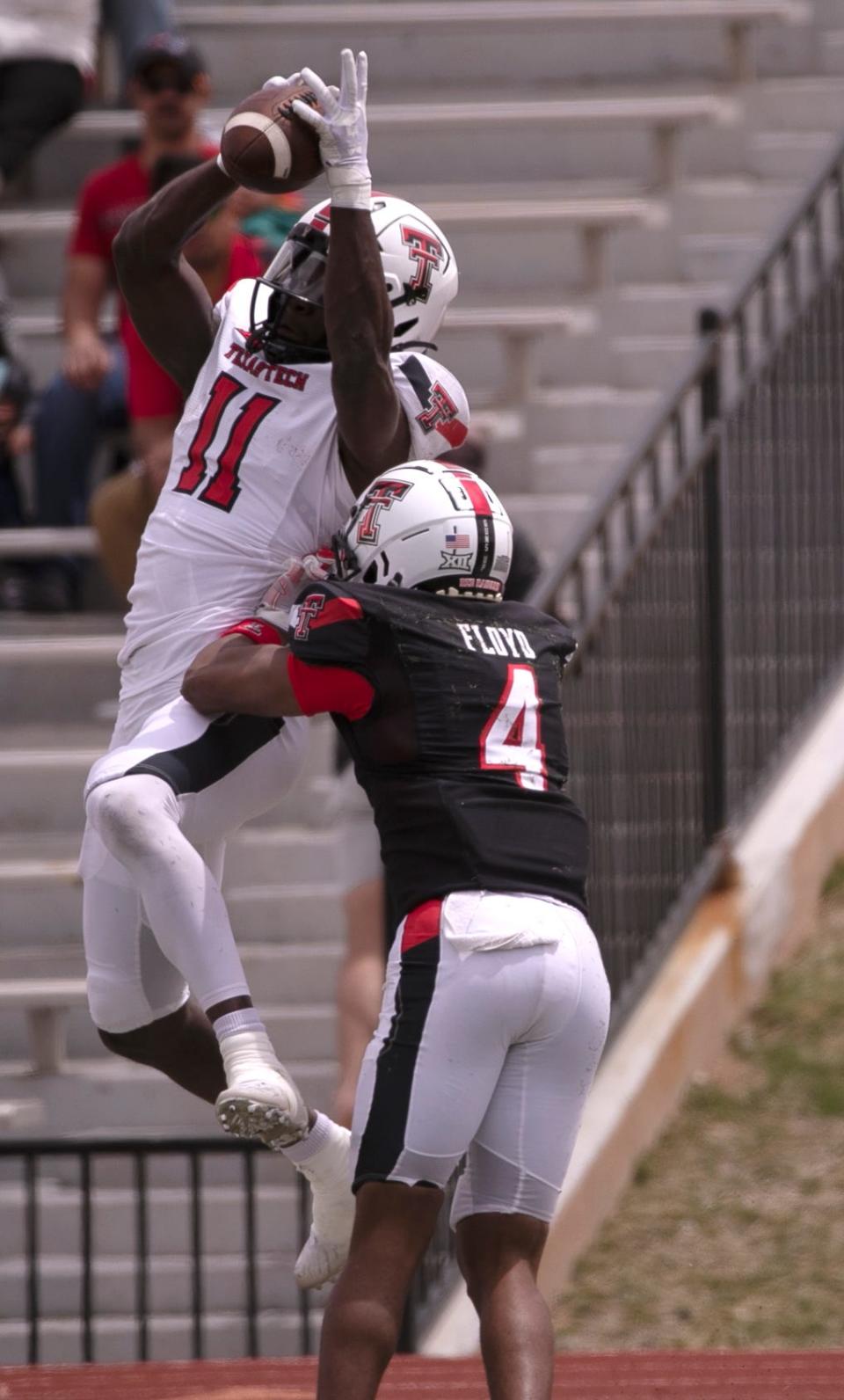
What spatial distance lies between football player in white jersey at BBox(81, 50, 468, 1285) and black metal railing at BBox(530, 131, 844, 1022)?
91.4 inches

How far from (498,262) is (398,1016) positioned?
6.07 meters

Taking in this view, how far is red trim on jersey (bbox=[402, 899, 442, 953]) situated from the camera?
13.5 ft

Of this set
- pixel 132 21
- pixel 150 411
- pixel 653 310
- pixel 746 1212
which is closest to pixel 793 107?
pixel 653 310

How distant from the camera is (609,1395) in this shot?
504 centimetres

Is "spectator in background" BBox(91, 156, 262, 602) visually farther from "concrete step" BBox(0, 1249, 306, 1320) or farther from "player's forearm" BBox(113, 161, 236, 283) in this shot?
"player's forearm" BBox(113, 161, 236, 283)

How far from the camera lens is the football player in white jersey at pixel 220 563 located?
14.3ft

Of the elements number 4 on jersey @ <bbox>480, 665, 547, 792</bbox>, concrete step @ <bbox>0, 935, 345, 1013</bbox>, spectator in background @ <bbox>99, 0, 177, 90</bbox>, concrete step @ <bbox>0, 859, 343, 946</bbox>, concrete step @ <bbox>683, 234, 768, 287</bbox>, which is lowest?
concrete step @ <bbox>0, 935, 345, 1013</bbox>

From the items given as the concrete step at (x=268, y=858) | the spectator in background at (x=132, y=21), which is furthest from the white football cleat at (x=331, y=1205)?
the spectator in background at (x=132, y=21)

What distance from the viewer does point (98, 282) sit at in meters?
8.55

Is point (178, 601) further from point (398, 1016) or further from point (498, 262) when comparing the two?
point (498, 262)

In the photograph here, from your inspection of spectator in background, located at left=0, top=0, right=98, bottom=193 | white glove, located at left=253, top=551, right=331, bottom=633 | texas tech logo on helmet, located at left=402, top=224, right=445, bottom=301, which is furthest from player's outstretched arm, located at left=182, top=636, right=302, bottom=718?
spectator in background, located at left=0, top=0, right=98, bottom=193

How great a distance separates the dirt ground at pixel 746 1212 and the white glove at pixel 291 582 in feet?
8.84

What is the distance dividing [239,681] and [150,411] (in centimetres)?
370

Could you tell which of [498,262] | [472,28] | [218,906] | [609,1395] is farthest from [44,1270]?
[472,28]
